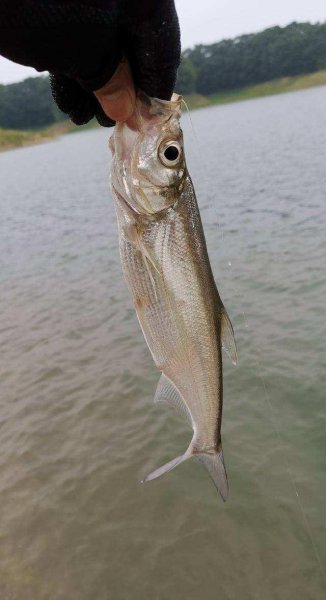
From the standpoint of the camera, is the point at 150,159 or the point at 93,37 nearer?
the point at 93,37

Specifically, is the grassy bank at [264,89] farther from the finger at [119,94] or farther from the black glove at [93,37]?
the black glove at [93,37]

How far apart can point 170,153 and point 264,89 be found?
126580 millimetres

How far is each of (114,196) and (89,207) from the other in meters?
21.7

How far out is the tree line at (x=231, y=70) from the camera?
420 feet

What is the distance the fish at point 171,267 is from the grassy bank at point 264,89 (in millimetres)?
111510

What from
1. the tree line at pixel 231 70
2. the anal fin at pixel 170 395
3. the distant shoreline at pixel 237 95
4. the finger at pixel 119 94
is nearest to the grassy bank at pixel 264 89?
the distant shoreline at pixel 237 95

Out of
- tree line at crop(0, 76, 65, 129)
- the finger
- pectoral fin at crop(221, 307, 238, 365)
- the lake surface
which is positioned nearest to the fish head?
the finger

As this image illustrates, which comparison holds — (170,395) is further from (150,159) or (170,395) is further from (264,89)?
(264,89)

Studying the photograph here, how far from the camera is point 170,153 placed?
2.96 meters

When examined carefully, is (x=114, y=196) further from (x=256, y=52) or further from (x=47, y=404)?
(x=256, y=52)

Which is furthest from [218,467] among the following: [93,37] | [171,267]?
[93,37]

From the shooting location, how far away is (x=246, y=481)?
5.94 m

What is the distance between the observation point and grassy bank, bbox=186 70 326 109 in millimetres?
110375

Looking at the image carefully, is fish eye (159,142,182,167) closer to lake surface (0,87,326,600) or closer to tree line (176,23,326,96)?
lake surface (0,87,326,600)
